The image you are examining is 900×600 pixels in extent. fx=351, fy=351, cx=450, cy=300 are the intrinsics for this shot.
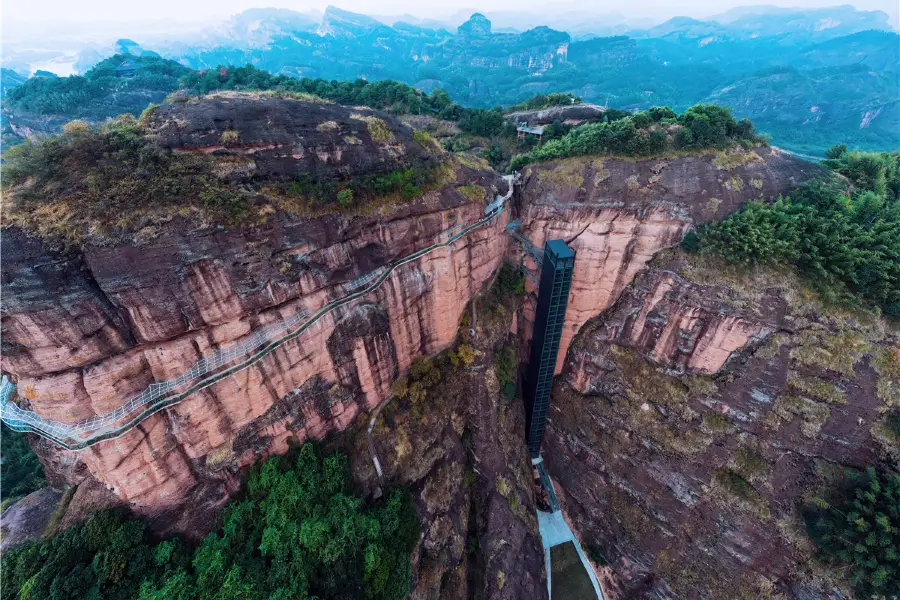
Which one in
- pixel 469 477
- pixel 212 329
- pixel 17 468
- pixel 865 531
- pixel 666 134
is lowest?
pixel 469 477

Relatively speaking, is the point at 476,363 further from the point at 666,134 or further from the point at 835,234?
the point at 835,234

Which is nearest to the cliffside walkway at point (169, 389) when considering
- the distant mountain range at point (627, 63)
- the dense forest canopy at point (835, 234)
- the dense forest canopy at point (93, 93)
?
the dense forest canopy at point (835, 234)

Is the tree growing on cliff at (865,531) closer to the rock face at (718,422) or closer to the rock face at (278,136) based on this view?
the rock face at (718,422)

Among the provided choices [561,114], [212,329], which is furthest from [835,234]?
[212,329]

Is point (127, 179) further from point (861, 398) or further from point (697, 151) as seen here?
point (861, 398)

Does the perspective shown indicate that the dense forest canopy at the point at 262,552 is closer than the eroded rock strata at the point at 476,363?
Yes

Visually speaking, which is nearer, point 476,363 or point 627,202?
point 627,202

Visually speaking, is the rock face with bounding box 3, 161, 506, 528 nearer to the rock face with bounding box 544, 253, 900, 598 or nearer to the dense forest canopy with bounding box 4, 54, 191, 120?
the rock face with bounding box 544, 253, 900, 598
